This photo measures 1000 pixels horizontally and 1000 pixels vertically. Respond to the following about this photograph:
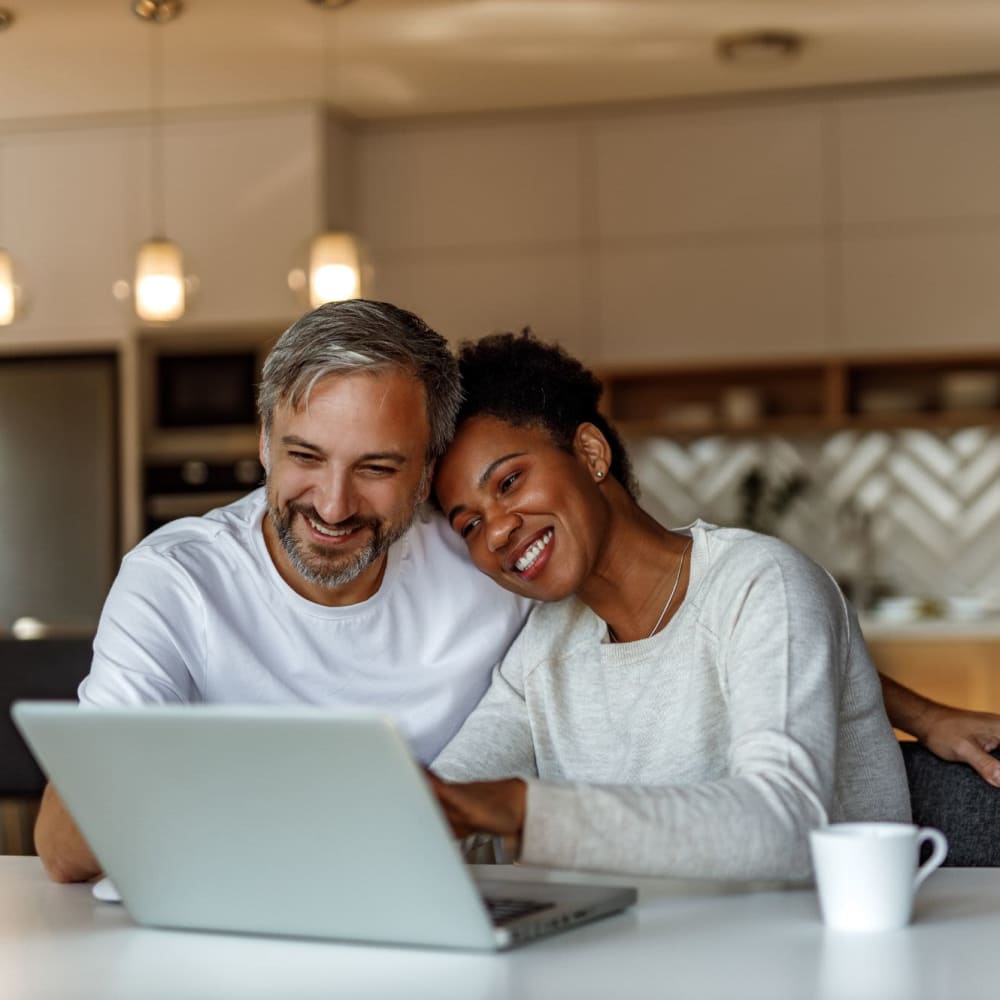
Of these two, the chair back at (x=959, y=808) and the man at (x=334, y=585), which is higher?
the man at (x=334, y=585)

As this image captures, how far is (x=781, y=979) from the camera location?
3.59ft

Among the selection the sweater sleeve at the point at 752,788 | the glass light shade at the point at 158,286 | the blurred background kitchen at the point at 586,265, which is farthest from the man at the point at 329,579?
the blurred background kitchen at the point at 586,265

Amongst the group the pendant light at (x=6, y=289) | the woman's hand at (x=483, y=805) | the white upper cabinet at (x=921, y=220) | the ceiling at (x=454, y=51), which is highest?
the ceiling at (x=454, y=51)

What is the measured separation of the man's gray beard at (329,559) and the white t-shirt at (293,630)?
64 millimetres

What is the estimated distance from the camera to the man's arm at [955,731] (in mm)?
1804

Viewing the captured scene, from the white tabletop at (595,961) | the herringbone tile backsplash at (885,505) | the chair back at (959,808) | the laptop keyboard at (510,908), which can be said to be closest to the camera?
the white tabletop at (595,961)

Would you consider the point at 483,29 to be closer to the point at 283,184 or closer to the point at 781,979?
the point at 283,184

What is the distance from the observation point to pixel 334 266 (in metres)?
4.56

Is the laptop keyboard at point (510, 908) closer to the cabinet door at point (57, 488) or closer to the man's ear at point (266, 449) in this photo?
the man's ear at point (266, 449)

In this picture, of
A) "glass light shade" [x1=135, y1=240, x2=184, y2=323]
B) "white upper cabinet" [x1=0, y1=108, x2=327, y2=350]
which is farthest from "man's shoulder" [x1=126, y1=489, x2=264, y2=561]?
"white upper cabinet" [x1=0, y1=108, x2=327, y2=350]

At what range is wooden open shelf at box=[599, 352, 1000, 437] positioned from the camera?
228 inches

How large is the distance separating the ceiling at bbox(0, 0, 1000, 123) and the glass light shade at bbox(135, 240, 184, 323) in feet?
2.77

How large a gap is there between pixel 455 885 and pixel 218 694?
92 centimetres

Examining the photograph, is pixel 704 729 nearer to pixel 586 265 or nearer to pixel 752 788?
pixel 752 788
